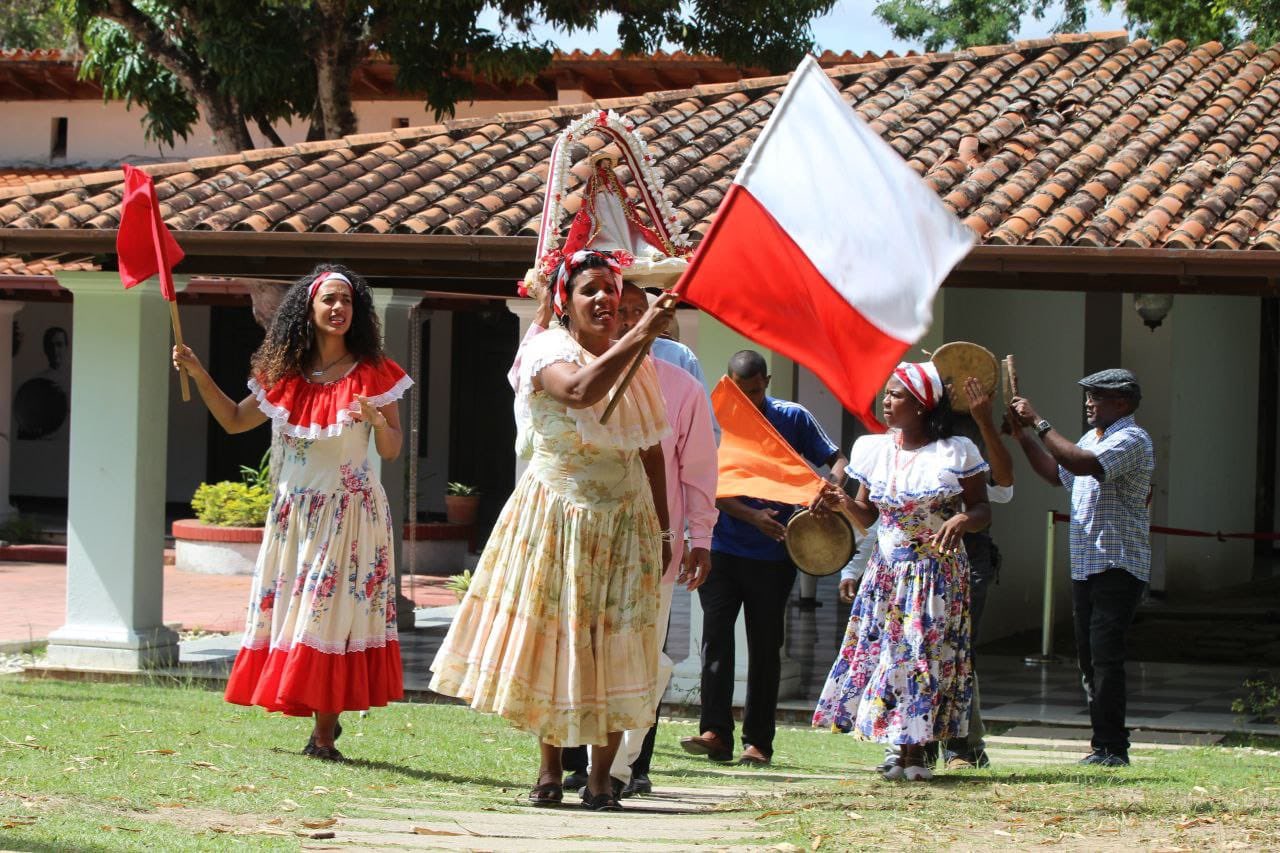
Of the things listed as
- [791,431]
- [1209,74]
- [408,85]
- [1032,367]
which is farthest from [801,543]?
[408,85]

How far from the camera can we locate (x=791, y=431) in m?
7.80

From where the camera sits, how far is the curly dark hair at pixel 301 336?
23.3 feet

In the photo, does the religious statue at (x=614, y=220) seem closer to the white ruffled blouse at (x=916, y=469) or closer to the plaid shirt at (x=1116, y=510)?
the white ruffled blouse at (x=916, y=469)

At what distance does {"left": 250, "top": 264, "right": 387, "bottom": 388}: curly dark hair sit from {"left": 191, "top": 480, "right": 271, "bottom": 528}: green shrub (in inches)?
480

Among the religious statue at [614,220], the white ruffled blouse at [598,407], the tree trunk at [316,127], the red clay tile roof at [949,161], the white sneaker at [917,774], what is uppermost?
the tree trunk at [316,127]

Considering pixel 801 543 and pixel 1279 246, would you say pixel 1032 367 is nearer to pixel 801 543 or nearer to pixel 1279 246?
pixel 1279 246

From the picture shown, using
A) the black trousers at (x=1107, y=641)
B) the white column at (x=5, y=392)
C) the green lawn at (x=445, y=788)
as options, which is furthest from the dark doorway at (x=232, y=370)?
the black trousers at (x=1107, y=641)

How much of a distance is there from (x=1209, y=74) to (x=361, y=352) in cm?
889

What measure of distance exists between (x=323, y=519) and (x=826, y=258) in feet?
9.36

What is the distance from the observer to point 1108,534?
24.1 ft

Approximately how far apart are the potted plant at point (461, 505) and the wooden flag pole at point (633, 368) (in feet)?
48.4

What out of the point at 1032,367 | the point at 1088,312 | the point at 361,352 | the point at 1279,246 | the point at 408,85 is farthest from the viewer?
the point at 408,85

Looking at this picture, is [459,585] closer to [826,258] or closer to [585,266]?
[585,266]

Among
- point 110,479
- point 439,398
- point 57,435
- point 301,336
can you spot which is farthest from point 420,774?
point 57,435
